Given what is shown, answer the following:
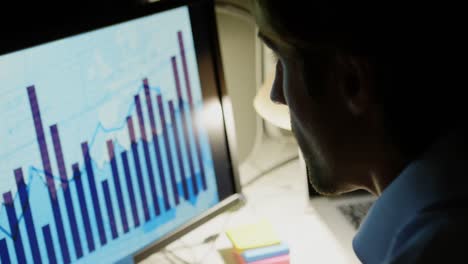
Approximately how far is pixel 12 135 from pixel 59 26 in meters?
0.13

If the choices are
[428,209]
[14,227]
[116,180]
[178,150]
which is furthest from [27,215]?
[428,209]

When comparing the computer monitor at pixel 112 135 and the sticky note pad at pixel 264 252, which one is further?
the sticky note pad at pixel 264 252

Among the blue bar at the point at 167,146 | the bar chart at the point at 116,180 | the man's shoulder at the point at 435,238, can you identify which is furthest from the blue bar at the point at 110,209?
the man's shoulder at the point at 435,238

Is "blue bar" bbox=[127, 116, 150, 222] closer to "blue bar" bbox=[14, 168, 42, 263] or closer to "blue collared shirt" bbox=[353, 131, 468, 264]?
"blue bar" bbox=[14, 168, 42, 263]

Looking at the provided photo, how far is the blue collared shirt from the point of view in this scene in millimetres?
688

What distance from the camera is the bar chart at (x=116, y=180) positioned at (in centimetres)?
89

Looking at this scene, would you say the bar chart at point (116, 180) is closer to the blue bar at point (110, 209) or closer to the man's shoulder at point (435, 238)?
the blue bar at point (110, 209)

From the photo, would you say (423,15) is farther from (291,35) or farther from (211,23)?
(211,23)

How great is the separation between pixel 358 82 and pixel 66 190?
1.24ft

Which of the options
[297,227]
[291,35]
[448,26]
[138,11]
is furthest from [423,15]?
[297,227]

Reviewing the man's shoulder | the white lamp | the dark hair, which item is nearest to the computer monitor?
the white lamp

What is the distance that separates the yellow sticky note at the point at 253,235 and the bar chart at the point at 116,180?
2.3 inches

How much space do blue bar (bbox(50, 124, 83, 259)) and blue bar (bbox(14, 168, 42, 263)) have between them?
0.05 metres

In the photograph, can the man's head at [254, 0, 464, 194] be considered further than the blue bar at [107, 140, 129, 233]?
No
